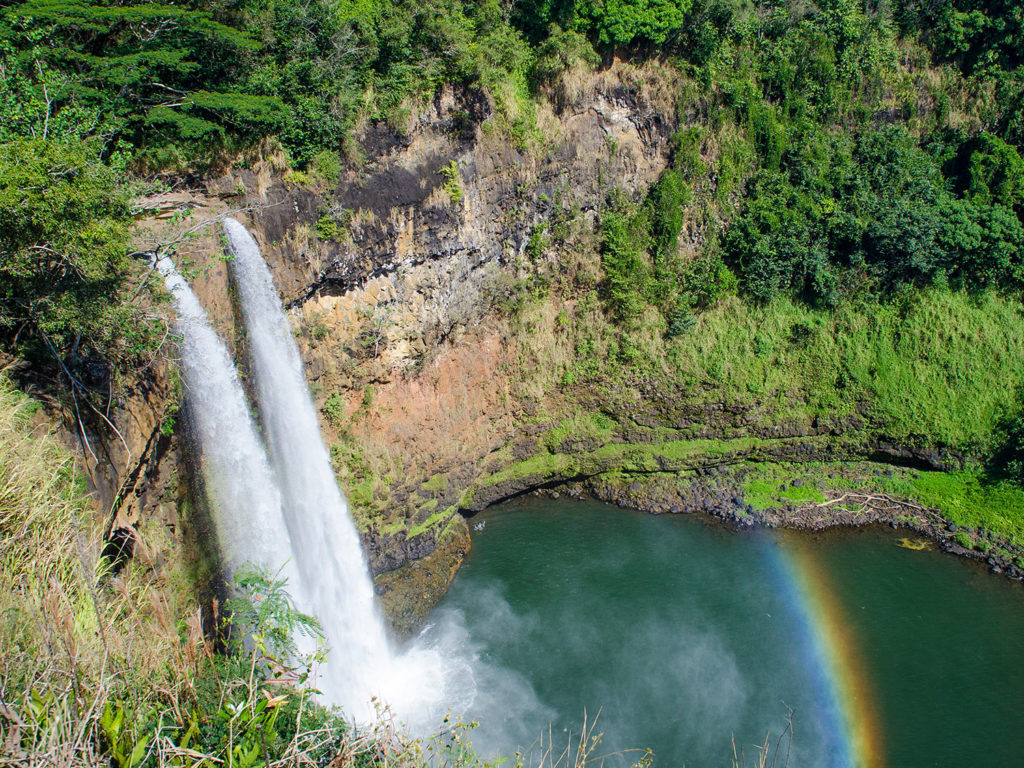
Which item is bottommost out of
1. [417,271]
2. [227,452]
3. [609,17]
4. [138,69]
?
[227,452]

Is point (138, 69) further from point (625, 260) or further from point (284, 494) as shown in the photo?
point (625, 260)

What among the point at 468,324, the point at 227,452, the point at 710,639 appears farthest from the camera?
the point at 468,324

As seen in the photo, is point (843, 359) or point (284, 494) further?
point (843, 359)

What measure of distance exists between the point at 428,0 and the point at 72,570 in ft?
44.1

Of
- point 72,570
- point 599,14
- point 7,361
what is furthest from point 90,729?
point 599,14

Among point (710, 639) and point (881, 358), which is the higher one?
point (881, 358)

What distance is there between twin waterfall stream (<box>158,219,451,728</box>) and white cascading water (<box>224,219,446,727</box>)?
0.8 inches

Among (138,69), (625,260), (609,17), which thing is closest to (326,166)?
(138,69)

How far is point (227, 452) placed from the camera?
10766 millimetres

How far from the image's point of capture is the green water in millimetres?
11547

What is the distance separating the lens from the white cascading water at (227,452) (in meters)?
10.3

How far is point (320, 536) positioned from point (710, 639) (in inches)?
310

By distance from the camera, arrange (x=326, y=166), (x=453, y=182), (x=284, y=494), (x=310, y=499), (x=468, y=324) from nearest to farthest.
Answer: (x=284, y=494) < (x=310, y=499) < (x=326, y=166) < (x=453, y=182) < (x=468, y=324)

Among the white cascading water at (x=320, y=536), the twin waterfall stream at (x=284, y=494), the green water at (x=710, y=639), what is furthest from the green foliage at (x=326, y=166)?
the green water at (x=710, y=639)
